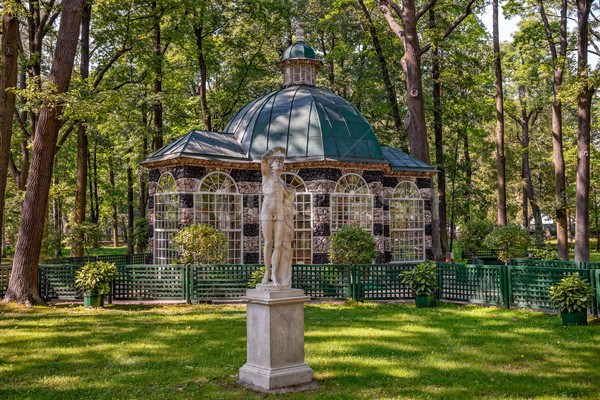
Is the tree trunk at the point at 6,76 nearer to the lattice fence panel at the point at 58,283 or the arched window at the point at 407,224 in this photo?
the lattice fence panel at the point at 58,283

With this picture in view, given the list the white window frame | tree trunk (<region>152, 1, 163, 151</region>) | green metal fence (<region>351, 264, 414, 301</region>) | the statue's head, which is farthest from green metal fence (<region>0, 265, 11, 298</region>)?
the statue's head

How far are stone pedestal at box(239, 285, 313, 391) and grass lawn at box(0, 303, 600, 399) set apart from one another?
30 cm

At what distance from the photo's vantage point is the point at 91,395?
6691mm

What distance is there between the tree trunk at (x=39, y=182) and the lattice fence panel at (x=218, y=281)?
4433mm

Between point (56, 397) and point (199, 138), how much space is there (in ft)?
42.3

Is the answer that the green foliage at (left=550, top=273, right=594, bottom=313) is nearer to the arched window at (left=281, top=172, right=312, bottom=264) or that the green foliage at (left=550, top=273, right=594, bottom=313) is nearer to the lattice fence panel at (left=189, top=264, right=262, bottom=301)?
the lattice fence panel at (left=189, top=264, right=262, bottom=301)

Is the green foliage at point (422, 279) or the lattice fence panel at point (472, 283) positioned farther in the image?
the green foliage at point (422, 279)

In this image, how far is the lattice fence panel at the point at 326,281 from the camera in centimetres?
1409

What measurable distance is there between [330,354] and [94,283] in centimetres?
808

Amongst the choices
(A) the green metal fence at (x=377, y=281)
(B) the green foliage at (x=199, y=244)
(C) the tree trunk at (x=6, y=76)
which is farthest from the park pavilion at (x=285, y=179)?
(C) the tree trunk at (x=6, y=76)

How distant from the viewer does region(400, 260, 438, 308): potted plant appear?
43.4 ft

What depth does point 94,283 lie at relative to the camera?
13.5 meters

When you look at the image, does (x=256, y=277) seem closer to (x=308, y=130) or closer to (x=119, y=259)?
A: (x=308, y=130)

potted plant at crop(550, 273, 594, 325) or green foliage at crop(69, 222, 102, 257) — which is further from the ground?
green foliage at crop(69, 222, 102, 257)
